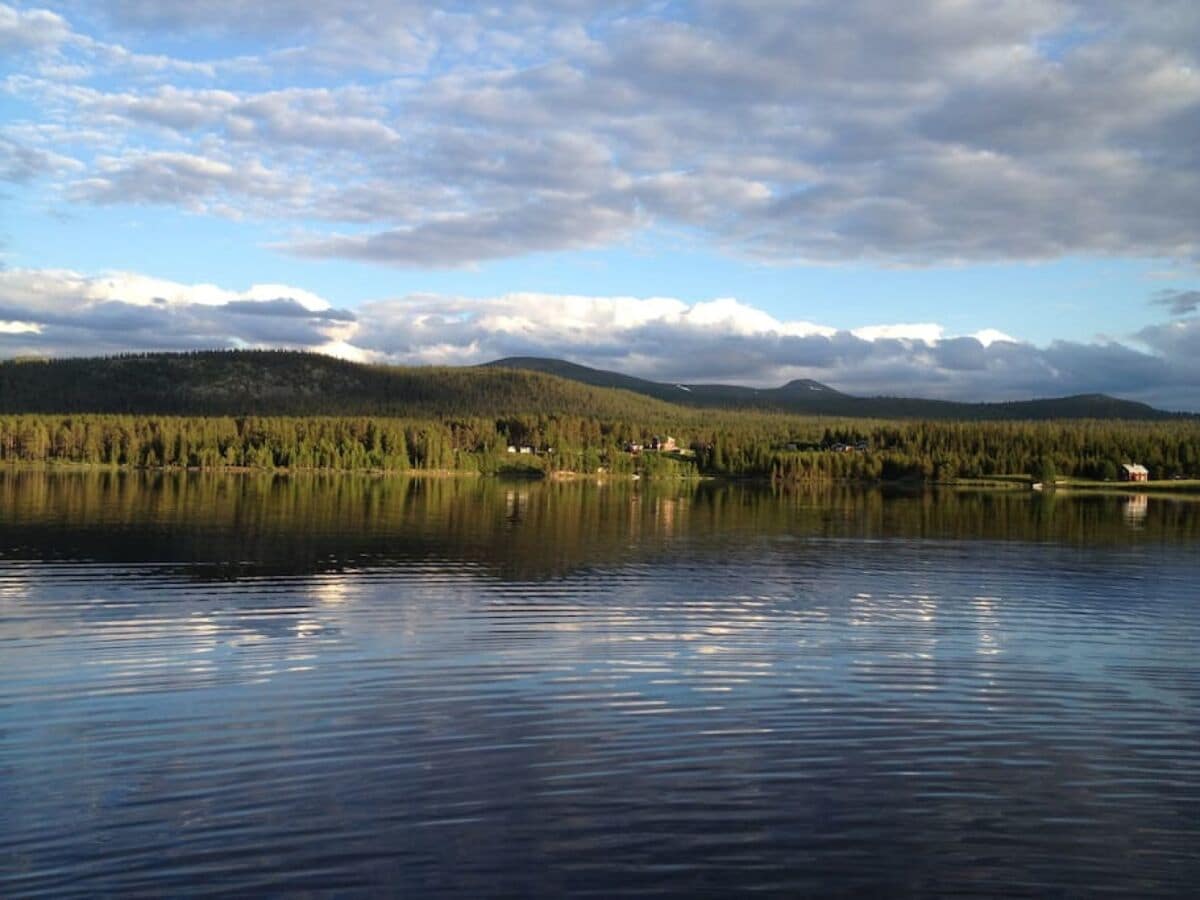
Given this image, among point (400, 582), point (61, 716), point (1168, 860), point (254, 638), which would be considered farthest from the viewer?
point (400, 582)

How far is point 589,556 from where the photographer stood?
53312mm

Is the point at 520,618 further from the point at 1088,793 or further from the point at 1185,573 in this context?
the point at 1185,573

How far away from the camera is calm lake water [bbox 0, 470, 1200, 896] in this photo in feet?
43.9

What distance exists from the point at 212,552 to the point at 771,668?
33073mm

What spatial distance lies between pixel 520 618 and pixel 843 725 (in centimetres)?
1395

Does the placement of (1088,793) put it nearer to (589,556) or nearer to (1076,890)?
(1076,890)

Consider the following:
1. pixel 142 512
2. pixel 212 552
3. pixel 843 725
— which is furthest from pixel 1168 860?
pixel 142 512

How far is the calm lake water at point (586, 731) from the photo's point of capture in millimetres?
13367

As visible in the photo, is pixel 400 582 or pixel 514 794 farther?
pixel 400 582

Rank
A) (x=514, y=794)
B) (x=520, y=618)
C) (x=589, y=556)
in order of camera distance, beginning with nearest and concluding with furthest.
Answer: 1. (x=514, y=794)
2. (x=520, y=618)
3. (x=589, y=556)

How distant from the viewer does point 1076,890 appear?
12.9 metres

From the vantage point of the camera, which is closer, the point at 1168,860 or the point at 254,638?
the point at 1168,860

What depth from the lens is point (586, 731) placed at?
1931cm

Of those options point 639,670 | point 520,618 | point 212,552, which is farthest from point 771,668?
point 212,552
